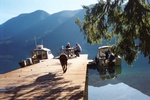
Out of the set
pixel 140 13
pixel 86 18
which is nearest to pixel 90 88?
pixel 86 18

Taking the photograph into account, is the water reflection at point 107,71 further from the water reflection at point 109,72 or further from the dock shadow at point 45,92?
the dock shadow at point 45,92

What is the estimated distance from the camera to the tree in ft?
42.1

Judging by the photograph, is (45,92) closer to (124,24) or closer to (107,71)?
(124,24)

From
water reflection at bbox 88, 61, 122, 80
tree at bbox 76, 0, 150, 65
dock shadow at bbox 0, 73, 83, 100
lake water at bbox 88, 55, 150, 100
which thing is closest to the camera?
dock shadow at bbox 0, 73, 83, 100

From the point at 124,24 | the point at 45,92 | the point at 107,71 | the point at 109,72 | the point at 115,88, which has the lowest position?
the point at 115,88

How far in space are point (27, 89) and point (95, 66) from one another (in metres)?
18.7

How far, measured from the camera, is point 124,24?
13953 millimetres

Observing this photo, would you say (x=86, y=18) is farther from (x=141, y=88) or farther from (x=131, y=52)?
(x=141, y=88)

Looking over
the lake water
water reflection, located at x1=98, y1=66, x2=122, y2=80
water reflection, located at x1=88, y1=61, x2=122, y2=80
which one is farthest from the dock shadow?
water reflection, located at x1=88, y1=61, x2=122, y2=80

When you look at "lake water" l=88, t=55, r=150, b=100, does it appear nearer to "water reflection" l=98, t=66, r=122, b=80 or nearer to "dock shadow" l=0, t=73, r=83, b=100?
"water reflection" l=98, t=66, r=122, b=80

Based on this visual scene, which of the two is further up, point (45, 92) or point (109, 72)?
point (45, 92)

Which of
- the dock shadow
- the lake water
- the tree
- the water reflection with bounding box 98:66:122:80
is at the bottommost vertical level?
the lake water

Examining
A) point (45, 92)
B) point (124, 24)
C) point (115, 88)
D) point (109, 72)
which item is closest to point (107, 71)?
point (109, 72)

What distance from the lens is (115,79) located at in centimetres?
2536
